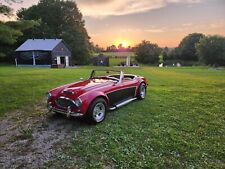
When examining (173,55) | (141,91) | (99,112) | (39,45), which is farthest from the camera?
(173,55)

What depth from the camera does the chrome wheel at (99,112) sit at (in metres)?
6.55

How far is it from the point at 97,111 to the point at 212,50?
53.8 meters

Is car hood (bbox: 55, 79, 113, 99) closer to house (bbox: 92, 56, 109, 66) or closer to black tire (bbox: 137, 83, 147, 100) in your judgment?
black tire (bbox: 137, 83, 147, 100)

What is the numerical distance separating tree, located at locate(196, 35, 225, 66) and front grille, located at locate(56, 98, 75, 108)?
175ft

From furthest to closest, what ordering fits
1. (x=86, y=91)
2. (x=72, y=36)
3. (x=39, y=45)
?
1. (x=72, y=36)
2. (x=39, y=45)
3. (x=86, y=91)

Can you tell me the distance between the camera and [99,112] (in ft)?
22.1

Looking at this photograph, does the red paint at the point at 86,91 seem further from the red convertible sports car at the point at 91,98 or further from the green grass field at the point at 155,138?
the green grass field at the point at 155,138

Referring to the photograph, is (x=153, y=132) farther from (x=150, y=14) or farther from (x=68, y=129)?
(x=150, y=14)

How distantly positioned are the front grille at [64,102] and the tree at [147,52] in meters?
54.8

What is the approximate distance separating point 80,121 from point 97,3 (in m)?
12.6

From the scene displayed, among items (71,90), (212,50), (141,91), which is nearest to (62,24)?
(212,50)

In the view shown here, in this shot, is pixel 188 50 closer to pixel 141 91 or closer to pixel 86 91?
pixel 141 91

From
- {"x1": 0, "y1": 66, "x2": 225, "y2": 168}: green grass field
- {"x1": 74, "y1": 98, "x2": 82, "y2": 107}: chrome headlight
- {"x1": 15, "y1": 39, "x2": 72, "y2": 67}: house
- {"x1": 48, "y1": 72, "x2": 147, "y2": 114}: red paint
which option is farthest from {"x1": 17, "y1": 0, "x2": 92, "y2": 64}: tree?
{"x1": 74, "y1": 98, "x2": 82, "y2": 107}: chrome headlight

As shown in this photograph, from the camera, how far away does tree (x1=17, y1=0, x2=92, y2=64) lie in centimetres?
5078
